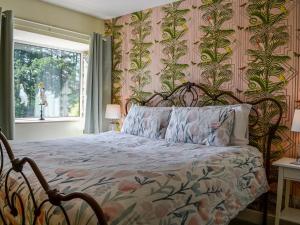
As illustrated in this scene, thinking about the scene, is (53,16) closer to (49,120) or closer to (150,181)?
(49,120)

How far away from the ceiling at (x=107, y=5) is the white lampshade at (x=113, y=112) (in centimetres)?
130

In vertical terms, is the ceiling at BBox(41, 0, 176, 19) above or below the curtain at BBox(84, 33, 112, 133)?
above

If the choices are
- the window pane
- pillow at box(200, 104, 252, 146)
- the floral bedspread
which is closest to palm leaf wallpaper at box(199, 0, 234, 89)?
pillow at box(200, 104, 252, 146)

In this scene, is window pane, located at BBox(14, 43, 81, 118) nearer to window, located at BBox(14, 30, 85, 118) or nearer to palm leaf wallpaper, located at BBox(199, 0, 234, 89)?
window, located at BBox(14, 30, 85, 118)

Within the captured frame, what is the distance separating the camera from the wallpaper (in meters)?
2.55

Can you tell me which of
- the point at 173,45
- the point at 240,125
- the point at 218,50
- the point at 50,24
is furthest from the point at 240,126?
the point at 50,24

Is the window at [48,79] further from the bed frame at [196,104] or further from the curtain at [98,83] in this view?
the bed frame at [196,104]

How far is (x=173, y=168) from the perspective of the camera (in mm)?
1559

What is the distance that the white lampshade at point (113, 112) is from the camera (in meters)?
3.71

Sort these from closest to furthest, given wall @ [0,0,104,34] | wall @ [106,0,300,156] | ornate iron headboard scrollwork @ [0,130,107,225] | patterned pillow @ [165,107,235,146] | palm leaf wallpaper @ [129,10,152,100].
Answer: ornate iron headboard scrollwork @ [0,130,107,225] < patterned pillow @ [165,107,235,146] < wall @ [106,0,300,156] < wall @ [0,0,104,34] < palm leaf wallpaper @ [129,10,152,100]

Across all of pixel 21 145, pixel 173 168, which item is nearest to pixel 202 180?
pixel 173 168

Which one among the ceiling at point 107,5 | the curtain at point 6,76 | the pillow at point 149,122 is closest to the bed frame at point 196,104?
the pillow at point 149,122

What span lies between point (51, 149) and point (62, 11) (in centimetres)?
218

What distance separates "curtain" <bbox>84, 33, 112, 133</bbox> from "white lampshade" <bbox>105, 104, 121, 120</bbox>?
0.22m
